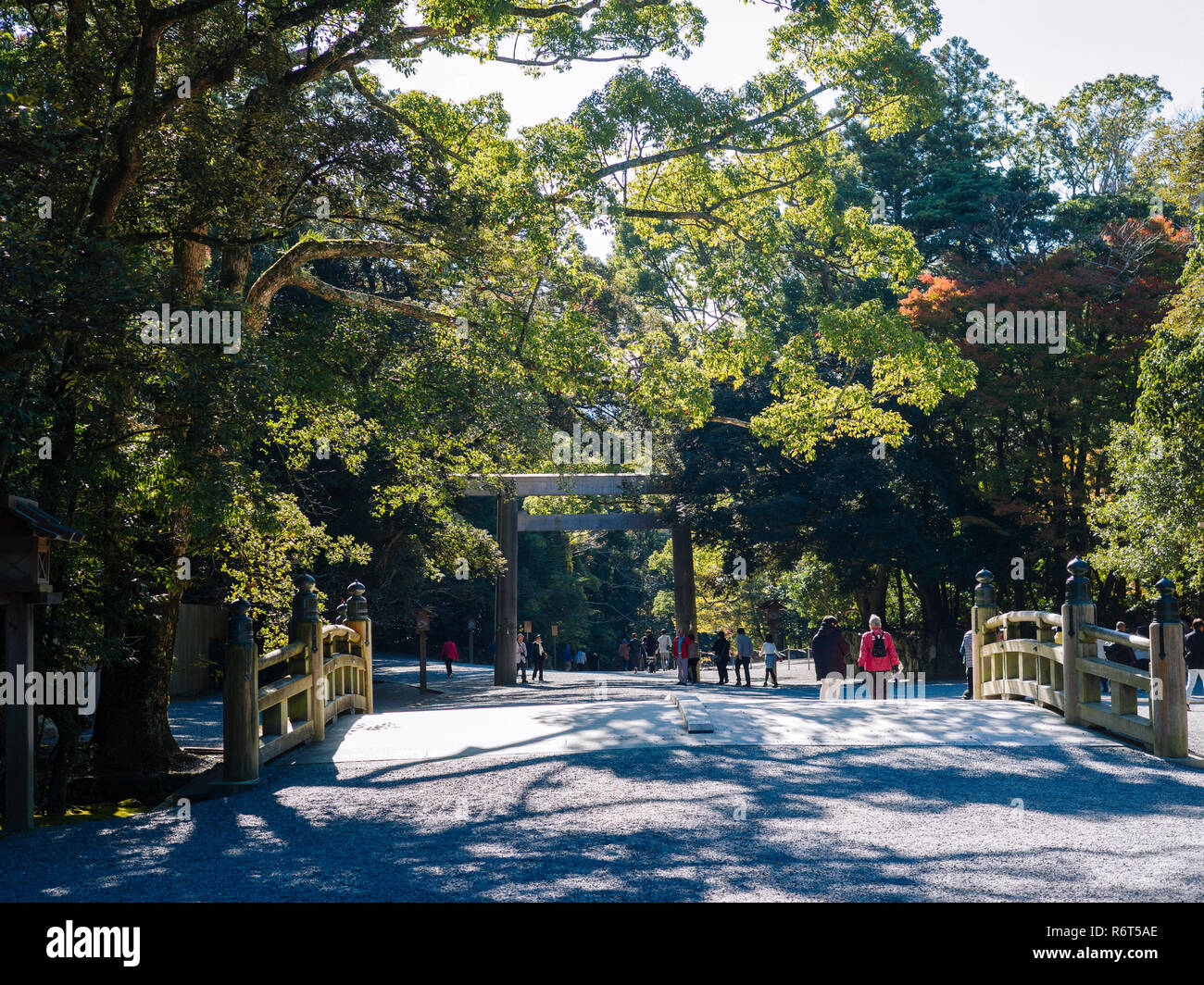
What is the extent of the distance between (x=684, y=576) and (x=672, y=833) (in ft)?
63.7

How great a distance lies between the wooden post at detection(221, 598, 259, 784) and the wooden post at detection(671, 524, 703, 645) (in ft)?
56.0

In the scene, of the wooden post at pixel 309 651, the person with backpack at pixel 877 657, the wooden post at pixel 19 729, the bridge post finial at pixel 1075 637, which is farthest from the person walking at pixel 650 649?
the wooden post at pixel 19 729

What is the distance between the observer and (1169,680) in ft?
28.4

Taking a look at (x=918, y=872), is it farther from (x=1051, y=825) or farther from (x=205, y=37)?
(x=205, y=37)

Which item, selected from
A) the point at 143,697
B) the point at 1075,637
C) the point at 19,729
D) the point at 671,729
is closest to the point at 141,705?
the point at 143,697

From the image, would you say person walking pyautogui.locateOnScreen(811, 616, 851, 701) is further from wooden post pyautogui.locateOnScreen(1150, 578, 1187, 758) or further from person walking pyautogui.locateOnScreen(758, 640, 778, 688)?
person walking pyautogui.locateOnScreen(758, 640, 778, 688)

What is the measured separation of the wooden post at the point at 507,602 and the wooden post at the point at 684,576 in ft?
12.6

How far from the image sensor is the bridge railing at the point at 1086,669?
8.71 m

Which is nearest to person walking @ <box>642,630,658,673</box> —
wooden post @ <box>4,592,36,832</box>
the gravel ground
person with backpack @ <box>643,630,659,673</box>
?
person with backpack @ <box>643,630,659,673</box>

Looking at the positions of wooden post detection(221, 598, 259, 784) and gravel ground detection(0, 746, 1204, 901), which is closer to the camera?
gravel ground detection(0, 746, 1204, 901)

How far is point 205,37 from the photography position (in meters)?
9.95

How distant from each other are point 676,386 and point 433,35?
549 centimetres

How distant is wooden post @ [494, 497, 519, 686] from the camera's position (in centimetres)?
2541
